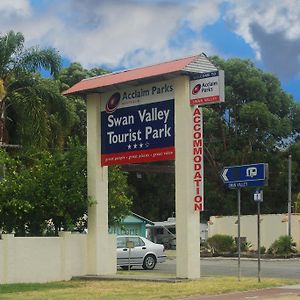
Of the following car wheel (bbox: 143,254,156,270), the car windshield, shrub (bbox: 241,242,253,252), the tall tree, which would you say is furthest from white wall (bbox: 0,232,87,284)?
the tall tree

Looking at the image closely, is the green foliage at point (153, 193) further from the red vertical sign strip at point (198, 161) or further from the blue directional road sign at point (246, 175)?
the blue directional road sign at point (246, 175)

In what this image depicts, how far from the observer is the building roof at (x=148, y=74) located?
2131 centimetres

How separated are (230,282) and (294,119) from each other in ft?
149

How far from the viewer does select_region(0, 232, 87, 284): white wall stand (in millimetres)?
21375

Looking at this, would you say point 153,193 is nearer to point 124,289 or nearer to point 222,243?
point 222,243

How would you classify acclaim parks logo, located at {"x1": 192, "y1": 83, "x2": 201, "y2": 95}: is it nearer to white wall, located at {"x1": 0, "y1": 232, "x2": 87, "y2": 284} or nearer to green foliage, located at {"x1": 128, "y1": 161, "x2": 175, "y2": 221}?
white wall, located at {"x1": 0, "y1": 232, "x2": 87, "y2": 284}

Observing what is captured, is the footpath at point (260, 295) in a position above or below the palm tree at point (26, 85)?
below

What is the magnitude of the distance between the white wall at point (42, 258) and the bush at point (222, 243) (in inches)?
864

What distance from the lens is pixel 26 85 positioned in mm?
30156

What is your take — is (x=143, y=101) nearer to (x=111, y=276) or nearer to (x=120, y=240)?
(x=111, y=276)

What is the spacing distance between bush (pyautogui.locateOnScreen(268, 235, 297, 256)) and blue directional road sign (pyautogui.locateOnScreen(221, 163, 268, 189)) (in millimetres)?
21864

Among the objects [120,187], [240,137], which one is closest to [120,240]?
[120,187]

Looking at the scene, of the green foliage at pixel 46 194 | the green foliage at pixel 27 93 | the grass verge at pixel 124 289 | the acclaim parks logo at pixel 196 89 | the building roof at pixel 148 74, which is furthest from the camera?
the green foliage at pixel 27 93

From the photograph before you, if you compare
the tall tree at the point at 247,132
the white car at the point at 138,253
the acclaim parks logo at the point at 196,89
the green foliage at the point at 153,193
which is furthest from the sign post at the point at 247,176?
the green foliage at the point at 153,193
